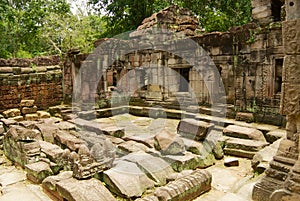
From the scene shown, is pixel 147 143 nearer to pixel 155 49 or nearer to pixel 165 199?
pixel 165 199

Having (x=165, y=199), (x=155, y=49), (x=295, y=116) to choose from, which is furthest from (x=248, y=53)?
(x=165, y=199)

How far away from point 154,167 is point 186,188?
1.07 metres

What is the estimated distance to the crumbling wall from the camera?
1027 cm

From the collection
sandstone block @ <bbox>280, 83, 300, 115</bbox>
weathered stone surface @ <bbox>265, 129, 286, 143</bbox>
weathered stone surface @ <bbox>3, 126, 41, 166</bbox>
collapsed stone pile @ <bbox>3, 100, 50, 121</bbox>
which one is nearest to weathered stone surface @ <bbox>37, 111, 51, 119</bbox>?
collapsed stone pile @ <bbox>3, 100, 50, 121</bbox>

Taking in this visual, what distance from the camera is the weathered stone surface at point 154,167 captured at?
464cm

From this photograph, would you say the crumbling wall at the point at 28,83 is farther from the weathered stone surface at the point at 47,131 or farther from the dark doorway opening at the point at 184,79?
the dark doorway opening at the point at 184,79

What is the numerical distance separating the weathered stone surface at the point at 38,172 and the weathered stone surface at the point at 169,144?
2.33 meters

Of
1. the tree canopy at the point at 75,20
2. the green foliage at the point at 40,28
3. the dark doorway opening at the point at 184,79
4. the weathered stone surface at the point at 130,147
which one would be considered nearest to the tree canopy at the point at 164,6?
the tree canopy at the point at 75,20

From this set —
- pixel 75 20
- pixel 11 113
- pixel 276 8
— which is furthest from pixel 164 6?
pixel 11 113

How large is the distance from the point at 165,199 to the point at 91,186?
123cm

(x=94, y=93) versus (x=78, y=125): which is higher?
(x=94, y=93)

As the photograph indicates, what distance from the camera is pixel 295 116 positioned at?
10.4 ft

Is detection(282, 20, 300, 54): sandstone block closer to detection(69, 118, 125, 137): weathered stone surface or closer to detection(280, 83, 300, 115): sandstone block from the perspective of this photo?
detection(280, 83, 300, 115): sandstone block

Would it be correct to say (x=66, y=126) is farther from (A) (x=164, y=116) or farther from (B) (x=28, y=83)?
(B) (x=28, y=83)
